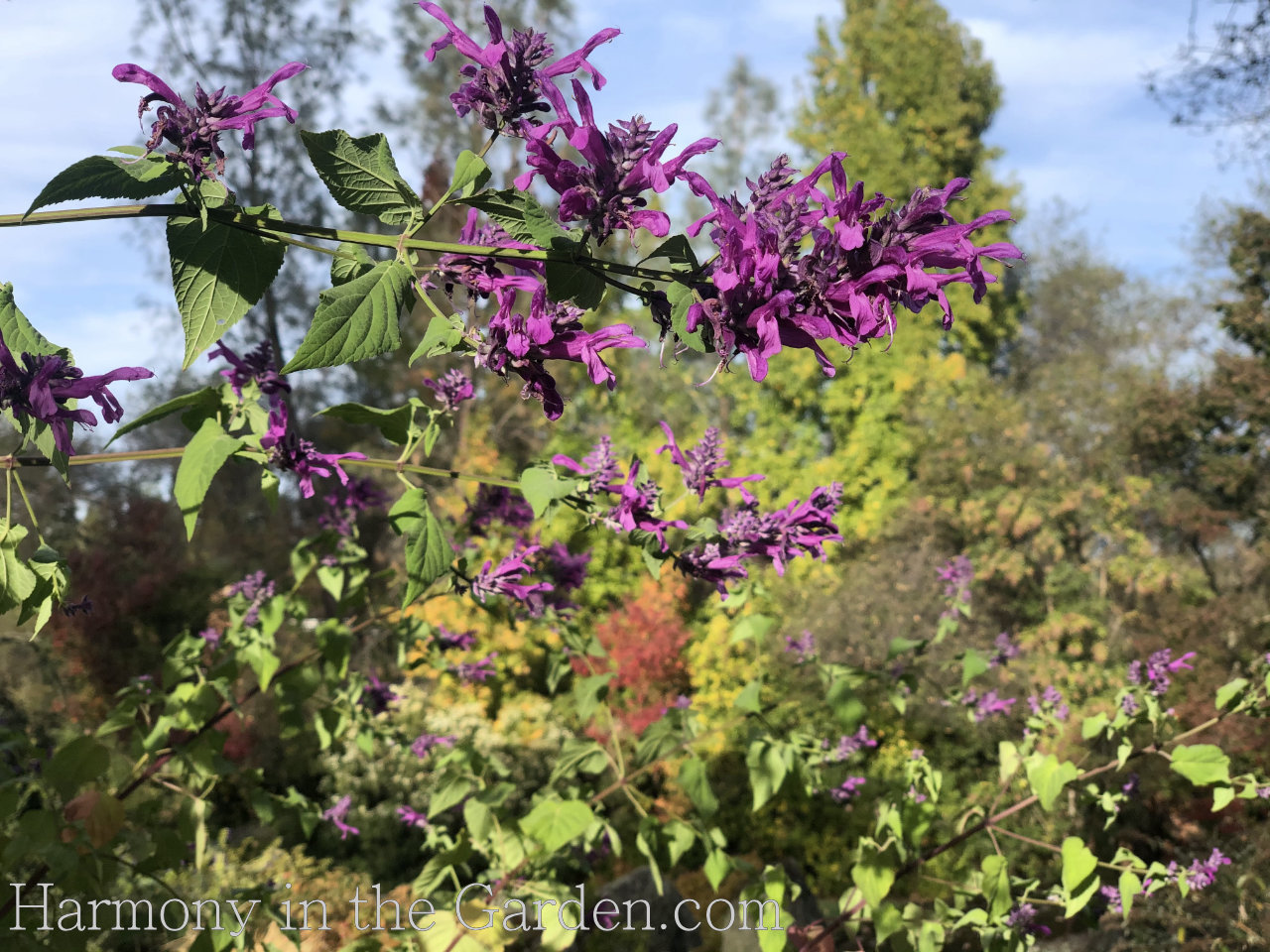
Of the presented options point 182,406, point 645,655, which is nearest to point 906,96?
point 645,655

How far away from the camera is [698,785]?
1.86 meters

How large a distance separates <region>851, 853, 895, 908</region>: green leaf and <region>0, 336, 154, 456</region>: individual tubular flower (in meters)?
1.60

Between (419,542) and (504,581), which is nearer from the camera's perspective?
(419,542)

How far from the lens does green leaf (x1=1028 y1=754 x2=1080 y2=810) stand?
1.75 m

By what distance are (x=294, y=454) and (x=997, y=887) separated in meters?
1.57

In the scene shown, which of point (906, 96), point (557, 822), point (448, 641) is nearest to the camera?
point (557, 822)

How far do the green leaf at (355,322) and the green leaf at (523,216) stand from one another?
0.11m

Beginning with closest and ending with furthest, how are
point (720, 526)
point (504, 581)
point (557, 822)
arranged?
point (720, 526) → point (504, 581) → point (557, 822)

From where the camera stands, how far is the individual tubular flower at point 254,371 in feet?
5.19

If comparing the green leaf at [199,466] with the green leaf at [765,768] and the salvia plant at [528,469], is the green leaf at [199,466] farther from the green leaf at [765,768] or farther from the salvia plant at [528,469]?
the green leaf at [765,768]

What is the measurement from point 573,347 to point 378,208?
237 mm

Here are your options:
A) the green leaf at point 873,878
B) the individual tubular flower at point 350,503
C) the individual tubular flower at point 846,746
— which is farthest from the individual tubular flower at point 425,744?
the green leaf at point 873,878

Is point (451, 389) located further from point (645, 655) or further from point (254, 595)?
point (645, 655)

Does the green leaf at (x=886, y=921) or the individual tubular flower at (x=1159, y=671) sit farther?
the individual tubular flower at (x=1159, y=671)
